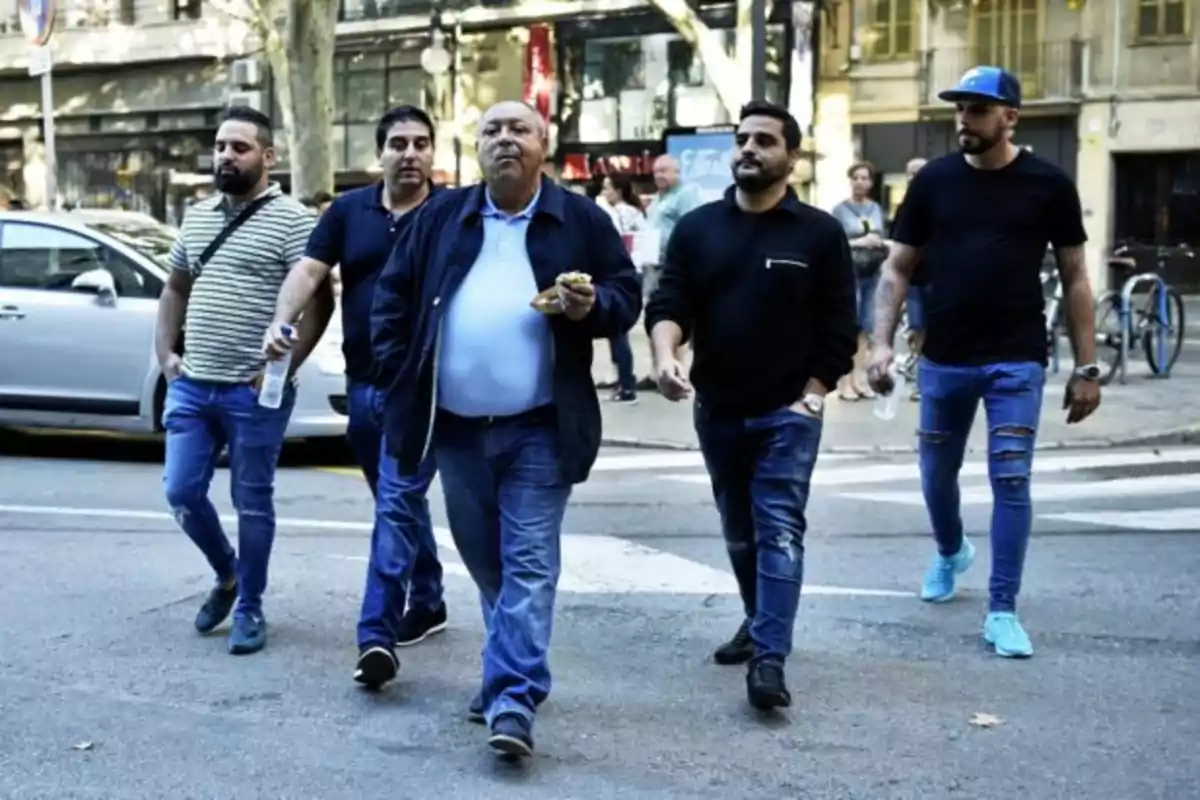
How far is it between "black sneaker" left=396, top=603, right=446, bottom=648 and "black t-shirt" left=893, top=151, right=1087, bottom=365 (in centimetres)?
207

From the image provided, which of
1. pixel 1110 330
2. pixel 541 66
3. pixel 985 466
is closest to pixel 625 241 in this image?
pixel 985 466

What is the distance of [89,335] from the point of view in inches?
458

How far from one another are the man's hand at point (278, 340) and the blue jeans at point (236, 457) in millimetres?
489

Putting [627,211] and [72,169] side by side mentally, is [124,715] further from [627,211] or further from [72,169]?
[72,169]

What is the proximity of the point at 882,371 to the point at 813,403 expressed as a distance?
955 millimetres

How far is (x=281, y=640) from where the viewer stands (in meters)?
6.39

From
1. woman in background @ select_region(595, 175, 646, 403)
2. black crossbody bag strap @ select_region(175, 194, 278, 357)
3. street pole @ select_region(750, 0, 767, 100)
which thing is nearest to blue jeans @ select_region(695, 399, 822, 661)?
black crossbody bag strap @ select_region(175, 194, 278, 357)

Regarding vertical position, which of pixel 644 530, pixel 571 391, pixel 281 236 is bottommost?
pixel 644 530

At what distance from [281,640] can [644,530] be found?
2.97 m

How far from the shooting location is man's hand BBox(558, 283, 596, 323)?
471cm

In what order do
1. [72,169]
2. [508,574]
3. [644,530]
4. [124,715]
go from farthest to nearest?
[72,169]
[644,530]
[124,715]
[508,574]

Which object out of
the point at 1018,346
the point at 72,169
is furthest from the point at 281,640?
the point at 72,169

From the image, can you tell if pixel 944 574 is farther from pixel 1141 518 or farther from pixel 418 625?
pixel 1141 518

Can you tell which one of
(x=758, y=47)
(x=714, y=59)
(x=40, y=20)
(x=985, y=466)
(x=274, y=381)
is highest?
(x=714, y=59)
